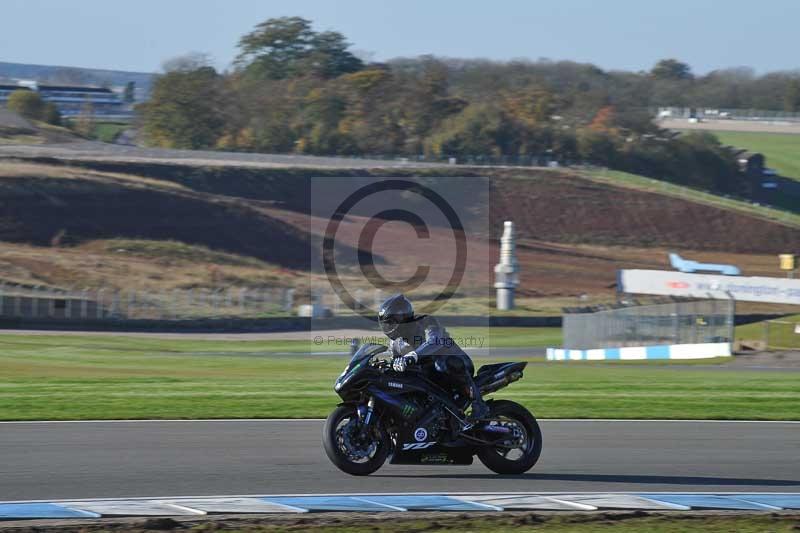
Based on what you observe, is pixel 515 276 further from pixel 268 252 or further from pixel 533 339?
pixel 268 252

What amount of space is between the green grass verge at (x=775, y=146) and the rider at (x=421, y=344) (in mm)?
111892

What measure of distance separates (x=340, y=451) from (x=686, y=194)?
290ft

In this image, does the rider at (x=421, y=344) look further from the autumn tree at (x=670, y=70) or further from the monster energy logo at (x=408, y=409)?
the autumn tree at (x=670, y=70)

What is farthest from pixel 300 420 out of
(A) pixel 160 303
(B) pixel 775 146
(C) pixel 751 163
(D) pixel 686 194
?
(B) pixel 775 146

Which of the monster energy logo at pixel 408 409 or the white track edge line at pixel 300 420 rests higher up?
the monster energy logo at pixel 408 409

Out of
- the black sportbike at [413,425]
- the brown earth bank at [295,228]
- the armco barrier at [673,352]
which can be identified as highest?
the brown earth bank at [295,228]

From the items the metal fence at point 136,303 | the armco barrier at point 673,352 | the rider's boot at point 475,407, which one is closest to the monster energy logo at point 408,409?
the rider's boot at point 475,407

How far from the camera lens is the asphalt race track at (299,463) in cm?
989

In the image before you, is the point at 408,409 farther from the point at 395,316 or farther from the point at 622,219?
the point at 622,219

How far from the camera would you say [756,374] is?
2725 cm

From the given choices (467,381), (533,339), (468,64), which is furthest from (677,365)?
(468,64)

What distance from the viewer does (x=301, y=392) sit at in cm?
1883

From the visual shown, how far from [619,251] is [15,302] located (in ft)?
165

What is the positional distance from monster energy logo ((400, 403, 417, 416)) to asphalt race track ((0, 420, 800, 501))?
0.62 m
